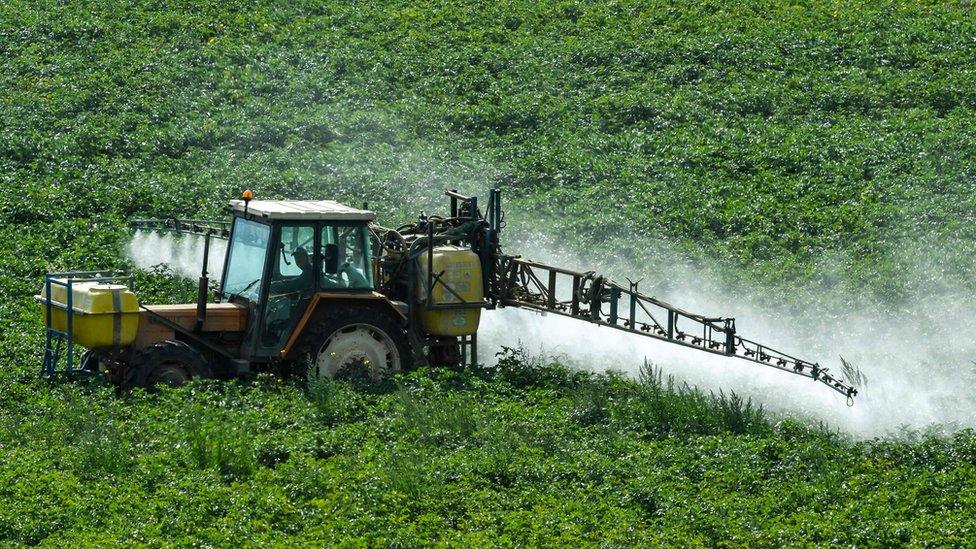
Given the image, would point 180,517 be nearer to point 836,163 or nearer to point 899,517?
point 899,517

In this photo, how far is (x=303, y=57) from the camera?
→ 3378 centimetres

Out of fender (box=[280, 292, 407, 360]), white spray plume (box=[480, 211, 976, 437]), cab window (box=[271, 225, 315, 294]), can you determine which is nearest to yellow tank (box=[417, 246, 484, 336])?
fender (box=[280, 292, 407, 360])

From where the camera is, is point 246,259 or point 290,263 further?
point 246,259

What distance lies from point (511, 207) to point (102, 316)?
12184mm

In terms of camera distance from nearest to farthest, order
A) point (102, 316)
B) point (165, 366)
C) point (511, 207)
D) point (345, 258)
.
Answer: point (102, 316) < point (165, 366) < point (345, 258) < point (511, 207)

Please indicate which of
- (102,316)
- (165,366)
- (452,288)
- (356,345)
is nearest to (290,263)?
(356,345)

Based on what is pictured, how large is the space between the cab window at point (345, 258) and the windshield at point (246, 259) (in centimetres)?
68

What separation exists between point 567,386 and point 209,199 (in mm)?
11275

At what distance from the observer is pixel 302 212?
50.6 ft

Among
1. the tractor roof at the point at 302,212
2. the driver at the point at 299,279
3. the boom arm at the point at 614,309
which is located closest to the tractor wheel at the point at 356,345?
the driver at the point at 299,279

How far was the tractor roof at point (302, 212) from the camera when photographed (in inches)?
605

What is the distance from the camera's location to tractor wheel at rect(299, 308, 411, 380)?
15688 mm

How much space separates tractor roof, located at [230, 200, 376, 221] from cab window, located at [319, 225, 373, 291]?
0.49 feet

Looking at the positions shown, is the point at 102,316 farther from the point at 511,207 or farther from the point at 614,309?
the point at 511,207
